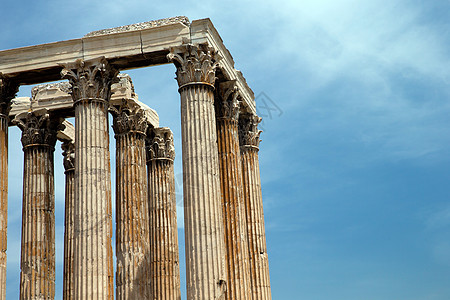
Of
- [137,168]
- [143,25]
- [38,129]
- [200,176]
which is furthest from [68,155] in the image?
[200,176]

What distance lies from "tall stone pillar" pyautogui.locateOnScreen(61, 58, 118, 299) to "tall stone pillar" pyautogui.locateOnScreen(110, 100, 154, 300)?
4799mm

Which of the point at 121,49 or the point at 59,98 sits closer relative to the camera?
the point at 121,49

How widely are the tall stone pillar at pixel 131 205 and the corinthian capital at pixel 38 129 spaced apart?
3.76m

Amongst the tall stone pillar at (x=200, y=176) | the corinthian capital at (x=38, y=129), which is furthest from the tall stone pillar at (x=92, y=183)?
the corinthian capital at (x=38, y=129)

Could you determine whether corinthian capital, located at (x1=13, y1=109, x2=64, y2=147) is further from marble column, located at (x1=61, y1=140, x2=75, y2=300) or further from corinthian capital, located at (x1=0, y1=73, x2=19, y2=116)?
corinthian capital, located at (x1=0, y1=73, x2=19, y2=116)

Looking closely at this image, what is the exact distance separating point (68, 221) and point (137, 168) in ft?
20.4

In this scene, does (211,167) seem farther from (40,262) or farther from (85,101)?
(40,262)

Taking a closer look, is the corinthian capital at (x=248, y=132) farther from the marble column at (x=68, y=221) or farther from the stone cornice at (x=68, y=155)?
the stone cornice at (x=68, y=155)

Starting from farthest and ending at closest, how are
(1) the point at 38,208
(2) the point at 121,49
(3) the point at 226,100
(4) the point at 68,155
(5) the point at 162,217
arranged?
(4) the point at 68,155 < (5) the point at 162,217 < (1) the point at 38,208 < (3) the point at 226,100 < (2) the point at 121,49

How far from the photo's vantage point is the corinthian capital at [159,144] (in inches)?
1722

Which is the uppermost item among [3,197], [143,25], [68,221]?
[143,25]

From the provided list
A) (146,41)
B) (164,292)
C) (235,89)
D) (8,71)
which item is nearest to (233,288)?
(164,292)

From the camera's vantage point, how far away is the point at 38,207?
39.3 m

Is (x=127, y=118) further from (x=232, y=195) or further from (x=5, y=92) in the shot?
(x=232, y=195)
